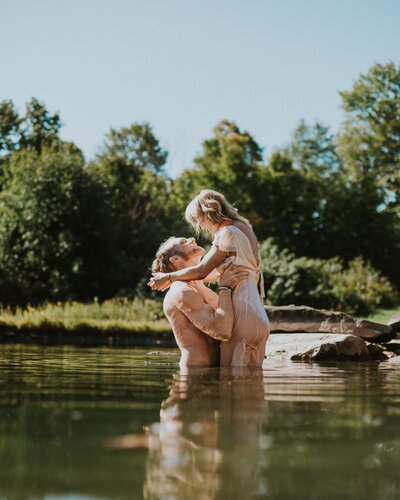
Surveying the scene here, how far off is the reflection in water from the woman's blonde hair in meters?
2.42

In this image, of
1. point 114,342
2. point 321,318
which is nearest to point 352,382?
point 321,318

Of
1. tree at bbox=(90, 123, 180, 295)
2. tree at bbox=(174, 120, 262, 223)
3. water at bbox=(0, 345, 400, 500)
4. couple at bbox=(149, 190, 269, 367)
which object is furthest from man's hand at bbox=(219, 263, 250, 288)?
tree at bbox=(174, 120, 262, 223)

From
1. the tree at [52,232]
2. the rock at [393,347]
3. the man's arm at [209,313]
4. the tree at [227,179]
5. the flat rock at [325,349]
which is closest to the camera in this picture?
the man's arm at [209,313]

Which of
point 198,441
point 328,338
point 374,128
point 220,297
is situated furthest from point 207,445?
point 374,128

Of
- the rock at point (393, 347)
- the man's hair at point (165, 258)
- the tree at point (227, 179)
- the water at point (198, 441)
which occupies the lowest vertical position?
the water at point (198, 441)

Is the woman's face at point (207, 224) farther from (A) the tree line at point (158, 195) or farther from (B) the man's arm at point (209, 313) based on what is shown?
(A) the tree line at point (158, 195)

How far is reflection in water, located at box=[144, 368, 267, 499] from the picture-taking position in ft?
6.49

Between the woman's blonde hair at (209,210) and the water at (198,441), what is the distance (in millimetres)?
2117

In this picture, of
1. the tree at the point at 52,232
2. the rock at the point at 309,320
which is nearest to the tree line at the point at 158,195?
the tree at the point at 52,232

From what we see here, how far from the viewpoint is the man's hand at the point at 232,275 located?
6484 mm

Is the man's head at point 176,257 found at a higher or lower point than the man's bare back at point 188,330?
higher

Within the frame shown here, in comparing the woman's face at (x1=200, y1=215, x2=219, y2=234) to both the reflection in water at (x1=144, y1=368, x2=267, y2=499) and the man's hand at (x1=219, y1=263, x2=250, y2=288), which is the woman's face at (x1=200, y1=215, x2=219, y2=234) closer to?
the man's hand at (x1=219, y1=263, x2=250, y2=288)

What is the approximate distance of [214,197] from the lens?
6.60m

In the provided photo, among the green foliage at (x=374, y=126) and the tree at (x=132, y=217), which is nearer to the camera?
the tree at (x=132, y=217)
